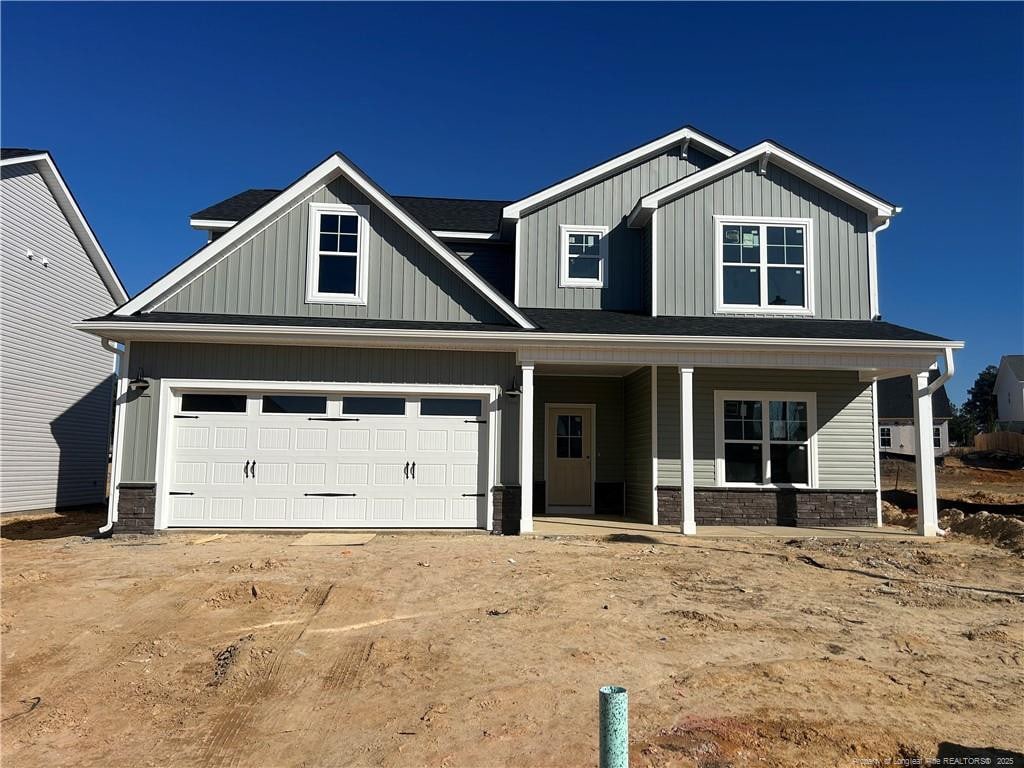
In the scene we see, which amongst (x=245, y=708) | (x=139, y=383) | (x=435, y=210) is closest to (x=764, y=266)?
(x=435, y=210)

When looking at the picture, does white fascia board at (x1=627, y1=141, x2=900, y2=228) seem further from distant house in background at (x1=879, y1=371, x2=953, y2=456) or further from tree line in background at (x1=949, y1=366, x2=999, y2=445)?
tree line in background at (x1=949, y1=366, x2=999, y2=445)

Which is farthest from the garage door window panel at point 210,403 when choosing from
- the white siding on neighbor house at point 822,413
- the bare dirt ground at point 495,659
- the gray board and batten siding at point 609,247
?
the white siding on neighbor house at point 822,413

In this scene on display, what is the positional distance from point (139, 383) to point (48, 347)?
7.02m

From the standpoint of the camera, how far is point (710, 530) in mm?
12133

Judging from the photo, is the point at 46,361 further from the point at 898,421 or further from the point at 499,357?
the point at 898,421

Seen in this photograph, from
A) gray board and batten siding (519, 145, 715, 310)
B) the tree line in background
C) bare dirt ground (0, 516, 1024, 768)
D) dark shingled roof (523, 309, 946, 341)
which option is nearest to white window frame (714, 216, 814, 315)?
dark shingled roof (523, 309, 946, 341)

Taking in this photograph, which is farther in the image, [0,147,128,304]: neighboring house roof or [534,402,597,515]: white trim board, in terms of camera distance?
[0,147,128,304]: neighboring house roof

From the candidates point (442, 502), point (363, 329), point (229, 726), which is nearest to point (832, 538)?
point (442, 502)

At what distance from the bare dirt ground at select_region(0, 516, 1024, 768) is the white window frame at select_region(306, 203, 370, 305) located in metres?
4.37

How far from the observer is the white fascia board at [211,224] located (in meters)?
14.6

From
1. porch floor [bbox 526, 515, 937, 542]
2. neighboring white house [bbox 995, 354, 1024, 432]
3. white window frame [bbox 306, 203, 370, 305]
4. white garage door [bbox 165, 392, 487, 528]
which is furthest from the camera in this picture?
neighboring white house [bbox 995, 354, 1024, 432]

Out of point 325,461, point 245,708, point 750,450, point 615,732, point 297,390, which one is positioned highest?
point 297,390

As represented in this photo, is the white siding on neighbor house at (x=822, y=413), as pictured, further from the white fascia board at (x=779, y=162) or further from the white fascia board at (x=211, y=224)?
the white fascia board at (x=211, y=224)

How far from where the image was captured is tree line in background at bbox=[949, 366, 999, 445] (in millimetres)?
63875
